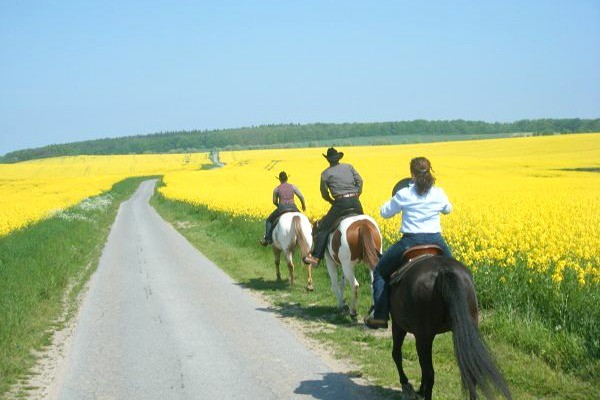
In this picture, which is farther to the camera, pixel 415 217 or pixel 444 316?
pixel 415 217

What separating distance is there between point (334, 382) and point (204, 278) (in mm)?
7985

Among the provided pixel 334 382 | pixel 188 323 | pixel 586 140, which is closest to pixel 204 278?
pixel 188 323

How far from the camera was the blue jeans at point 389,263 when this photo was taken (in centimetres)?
645

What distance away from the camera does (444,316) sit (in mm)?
5594

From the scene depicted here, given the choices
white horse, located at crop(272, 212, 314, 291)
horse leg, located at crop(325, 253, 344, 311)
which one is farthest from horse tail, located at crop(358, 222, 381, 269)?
white horse, located at crop(272, 212, 314, 291)

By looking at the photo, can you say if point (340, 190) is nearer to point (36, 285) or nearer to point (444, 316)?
point (444, 316)

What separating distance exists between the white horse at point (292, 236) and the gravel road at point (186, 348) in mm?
1174

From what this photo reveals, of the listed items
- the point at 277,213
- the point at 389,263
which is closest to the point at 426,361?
the point at 389,263

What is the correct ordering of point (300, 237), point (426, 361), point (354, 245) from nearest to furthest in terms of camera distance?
point (426, 361) < point (354, 245) < point (300, 237)

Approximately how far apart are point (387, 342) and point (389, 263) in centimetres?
219

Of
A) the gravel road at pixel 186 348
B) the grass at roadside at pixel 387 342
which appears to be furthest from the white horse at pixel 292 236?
the gravel road at pixel 186 348

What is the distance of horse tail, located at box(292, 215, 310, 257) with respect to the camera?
12727mm

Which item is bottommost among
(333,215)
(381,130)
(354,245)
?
(354,245)

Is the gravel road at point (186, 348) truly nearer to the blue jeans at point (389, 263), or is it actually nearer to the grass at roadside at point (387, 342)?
the grass at roadside at point (387, 342)
